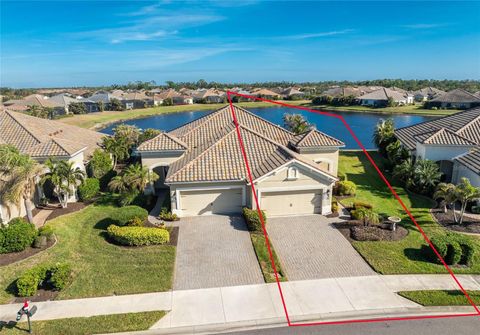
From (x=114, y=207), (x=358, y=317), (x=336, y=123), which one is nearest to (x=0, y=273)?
(x=114, y=207)

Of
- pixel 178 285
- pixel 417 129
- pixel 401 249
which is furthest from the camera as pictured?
pixel 417 129

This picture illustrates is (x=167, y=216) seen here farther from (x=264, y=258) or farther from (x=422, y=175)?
(x=422, y=175)

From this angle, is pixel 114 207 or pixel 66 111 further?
→ pixel 66 111

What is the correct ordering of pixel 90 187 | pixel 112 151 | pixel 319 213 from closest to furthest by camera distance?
pixel 319 213
pixel 90 187
pixel 112 151

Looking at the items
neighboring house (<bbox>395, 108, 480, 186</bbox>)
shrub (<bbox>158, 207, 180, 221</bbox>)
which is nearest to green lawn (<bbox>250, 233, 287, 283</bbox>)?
shrub (<bbox>158, 207, 180, 221</bbox>)

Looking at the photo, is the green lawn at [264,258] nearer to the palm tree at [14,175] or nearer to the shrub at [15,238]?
the shrub at [15,238]

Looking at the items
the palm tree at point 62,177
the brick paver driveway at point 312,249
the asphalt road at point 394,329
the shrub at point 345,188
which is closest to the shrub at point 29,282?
the asphalt road at point 394,329

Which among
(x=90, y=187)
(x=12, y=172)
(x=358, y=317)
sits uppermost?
(x=12, y=172)

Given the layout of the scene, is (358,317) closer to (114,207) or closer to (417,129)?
(114,207)
